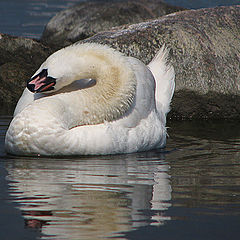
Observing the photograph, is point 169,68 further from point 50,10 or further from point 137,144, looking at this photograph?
point 50,10

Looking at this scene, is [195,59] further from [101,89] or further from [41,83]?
[41,83]

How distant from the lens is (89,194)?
5.09 metres

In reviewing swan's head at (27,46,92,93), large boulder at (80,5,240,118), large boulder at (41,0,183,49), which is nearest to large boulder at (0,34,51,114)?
large boulder at (80,5,240,118)

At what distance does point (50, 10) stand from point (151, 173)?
34.2m

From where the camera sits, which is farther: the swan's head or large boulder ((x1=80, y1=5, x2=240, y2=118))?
large boulder ((x1=80, y1=5, x2=240, y2=118))

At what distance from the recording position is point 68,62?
7594 millimetres

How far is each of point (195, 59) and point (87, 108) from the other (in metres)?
3.94

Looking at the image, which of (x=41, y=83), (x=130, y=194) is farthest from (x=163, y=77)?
(x=130, y=194)

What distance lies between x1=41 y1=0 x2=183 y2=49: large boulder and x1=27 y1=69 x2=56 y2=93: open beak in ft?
39.9

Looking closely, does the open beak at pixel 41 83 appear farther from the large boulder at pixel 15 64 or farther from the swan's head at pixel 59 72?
the large boulder at pixel 15 64

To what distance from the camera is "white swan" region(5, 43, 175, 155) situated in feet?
22.9

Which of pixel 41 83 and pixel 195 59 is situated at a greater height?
pixel 195 59

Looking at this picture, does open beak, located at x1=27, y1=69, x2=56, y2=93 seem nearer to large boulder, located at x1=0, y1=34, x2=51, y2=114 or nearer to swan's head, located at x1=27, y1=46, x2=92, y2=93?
swan's head, located at x1=27, y1=46, x2=92, y2=93

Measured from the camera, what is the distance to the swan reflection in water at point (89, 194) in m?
4.23
